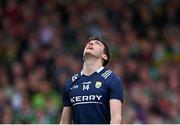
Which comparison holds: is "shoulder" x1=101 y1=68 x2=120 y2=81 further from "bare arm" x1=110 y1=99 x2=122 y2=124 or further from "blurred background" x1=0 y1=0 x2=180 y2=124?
"blurred background" x1=0 y1=0 x2=180 y2=124

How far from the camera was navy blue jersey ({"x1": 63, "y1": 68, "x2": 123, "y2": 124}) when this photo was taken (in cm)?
795

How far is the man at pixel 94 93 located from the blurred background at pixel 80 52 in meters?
5.54

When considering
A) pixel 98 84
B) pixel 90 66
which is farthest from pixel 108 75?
pixel 90 66

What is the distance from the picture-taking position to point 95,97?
796 centimetres

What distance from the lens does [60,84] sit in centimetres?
1501

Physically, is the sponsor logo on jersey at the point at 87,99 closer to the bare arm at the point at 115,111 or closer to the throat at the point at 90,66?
the bare arm at the point at 115,111

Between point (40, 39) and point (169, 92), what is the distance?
3253mm

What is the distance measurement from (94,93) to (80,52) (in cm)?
789

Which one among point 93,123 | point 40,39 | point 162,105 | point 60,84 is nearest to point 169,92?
point 162,105

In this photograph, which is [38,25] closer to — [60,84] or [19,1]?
[19,1]

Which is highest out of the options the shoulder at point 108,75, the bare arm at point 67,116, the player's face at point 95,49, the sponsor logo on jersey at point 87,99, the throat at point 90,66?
the player's face at point 95,49

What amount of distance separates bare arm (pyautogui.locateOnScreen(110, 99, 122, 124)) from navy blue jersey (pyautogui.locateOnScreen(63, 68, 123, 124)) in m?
0.05

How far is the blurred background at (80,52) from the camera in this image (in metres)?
14.4

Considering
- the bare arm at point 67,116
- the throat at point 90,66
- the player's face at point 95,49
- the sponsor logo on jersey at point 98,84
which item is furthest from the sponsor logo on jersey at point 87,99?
the player's face at point 95,49
